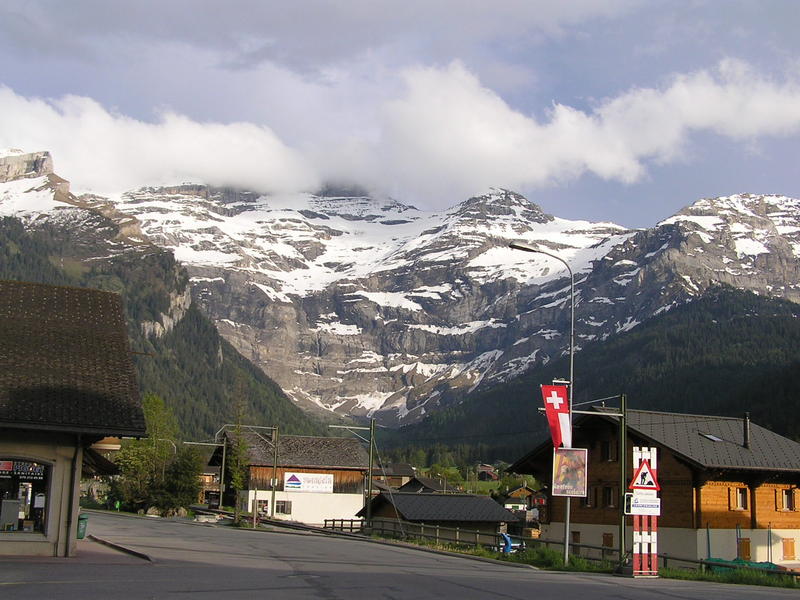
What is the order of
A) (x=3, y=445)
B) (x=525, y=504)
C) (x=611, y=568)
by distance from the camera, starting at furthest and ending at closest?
(x=525, y=504)
(x=611, y=568)
(x=3, y=445)

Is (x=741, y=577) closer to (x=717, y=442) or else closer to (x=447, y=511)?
(x=717, y=442)

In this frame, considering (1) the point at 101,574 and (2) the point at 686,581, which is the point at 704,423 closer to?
(2) the point at 686,581

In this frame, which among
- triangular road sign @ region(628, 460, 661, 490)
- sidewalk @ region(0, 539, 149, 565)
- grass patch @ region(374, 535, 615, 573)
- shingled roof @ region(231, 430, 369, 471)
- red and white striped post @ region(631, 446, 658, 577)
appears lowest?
grass patch @ region(374, 535, 615, 573)

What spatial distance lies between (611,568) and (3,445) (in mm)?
20564

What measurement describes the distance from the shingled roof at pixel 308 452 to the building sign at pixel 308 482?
1034 mm

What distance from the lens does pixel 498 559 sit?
3900 cm

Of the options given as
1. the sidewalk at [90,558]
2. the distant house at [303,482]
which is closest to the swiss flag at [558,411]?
the sidewalk at [90,558]

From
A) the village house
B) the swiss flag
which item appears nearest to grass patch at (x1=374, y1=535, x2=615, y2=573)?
the swiss flag

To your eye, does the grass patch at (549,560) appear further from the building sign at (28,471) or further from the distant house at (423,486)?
the distant house at (423,486)

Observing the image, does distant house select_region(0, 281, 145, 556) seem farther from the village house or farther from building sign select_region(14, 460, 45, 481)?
the village house

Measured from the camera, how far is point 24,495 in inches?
1159

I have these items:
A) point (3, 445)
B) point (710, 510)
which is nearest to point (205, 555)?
point (3, 445)

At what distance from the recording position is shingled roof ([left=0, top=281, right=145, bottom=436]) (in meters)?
28.2

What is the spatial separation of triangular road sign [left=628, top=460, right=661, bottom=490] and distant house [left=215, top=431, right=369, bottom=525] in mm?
69619
